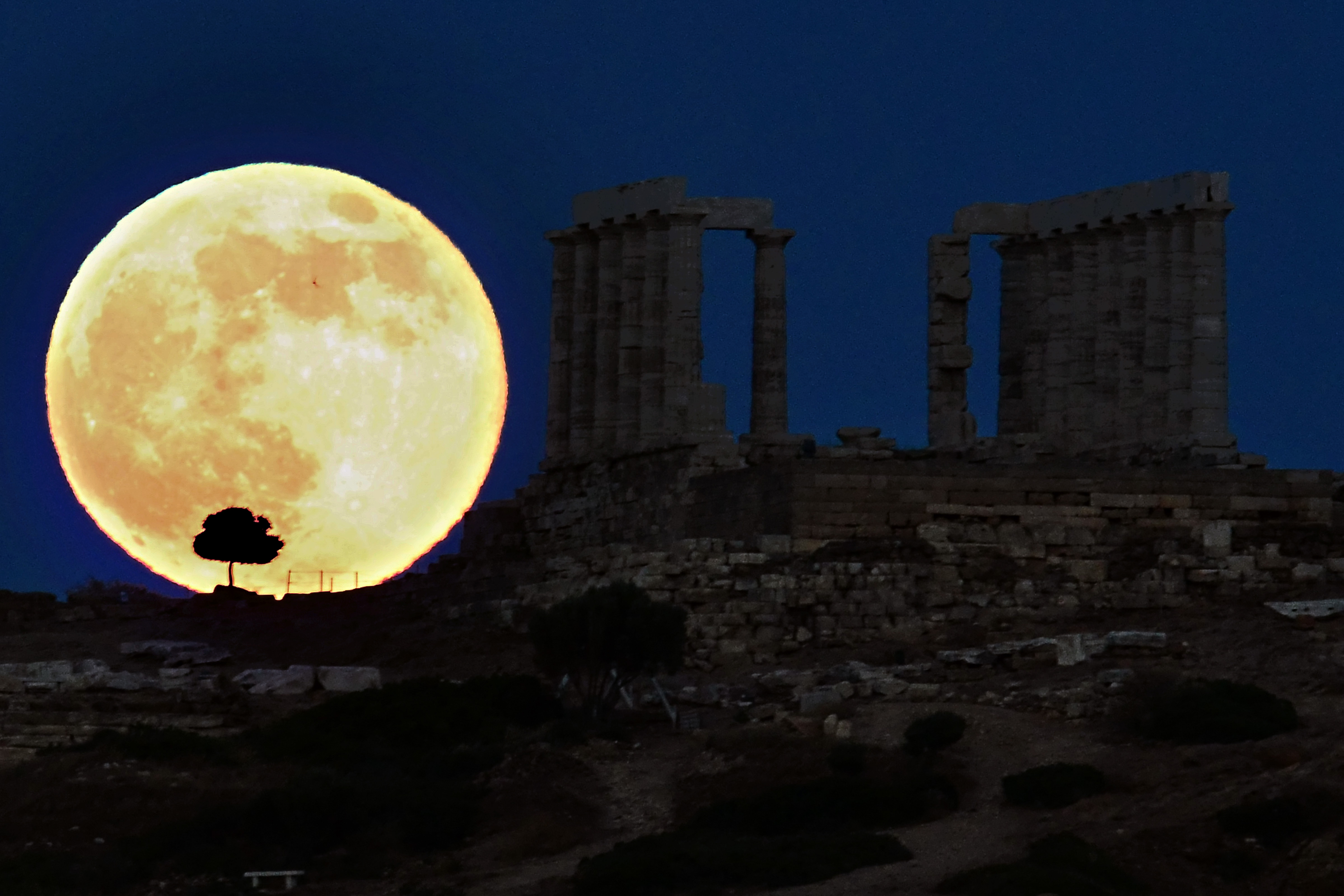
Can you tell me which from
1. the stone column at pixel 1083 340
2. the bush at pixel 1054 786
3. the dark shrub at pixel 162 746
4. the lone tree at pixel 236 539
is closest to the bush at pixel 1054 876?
the bush at pixel 1054 786

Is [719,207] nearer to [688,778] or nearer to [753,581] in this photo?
[753,581]

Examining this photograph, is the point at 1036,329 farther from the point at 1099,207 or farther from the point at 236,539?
the point at 236,539

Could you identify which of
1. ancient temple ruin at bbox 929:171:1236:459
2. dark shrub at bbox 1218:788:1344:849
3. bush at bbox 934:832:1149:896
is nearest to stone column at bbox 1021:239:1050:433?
ancient temple ruin at bbox 929:171:1236:459

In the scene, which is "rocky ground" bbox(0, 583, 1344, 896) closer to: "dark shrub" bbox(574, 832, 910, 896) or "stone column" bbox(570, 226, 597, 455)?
"dark shrub" bbox(574, 832, 910, 896)

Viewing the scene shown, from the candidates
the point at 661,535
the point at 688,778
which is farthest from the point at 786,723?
the point at 661,535

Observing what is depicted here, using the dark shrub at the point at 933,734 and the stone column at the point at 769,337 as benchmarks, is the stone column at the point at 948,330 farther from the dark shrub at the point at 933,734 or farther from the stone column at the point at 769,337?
the dark shrub at the point at 933,734

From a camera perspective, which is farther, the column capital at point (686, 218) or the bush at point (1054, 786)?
the column capital at point (686, 218)
